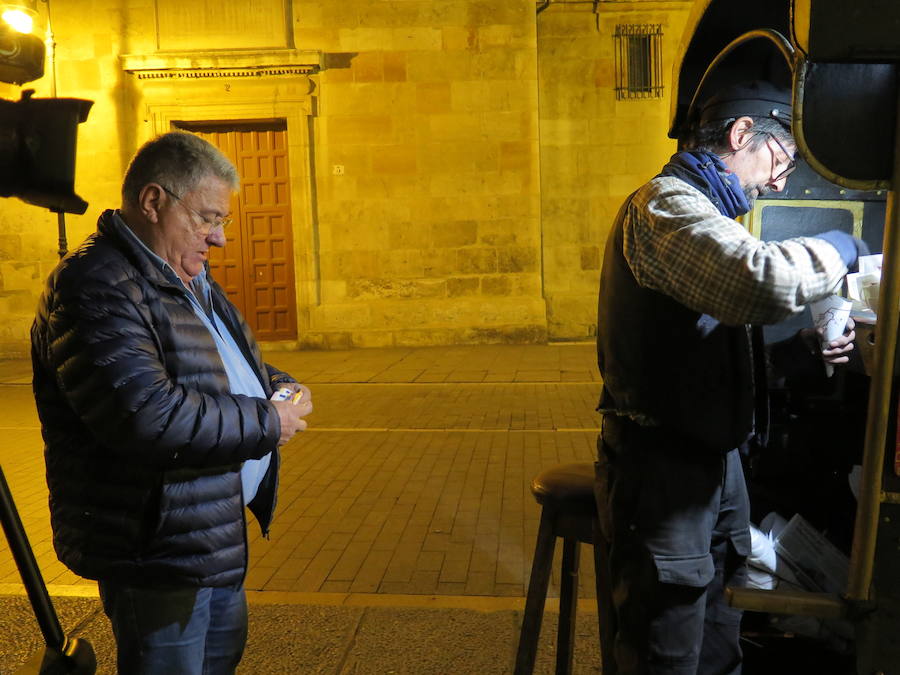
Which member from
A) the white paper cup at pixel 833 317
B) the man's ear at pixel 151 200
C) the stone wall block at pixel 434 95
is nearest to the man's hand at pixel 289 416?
the man's ear at pixel 151 200

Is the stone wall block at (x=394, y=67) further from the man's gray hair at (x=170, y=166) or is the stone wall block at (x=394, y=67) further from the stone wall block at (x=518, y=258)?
the man's gray hair at (x=170, y=166)

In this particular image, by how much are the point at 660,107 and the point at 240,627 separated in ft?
39.0

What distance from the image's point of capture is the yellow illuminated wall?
1137 cm

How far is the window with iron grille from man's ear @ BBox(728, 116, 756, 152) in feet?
36.0

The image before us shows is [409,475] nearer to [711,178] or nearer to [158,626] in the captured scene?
[158,626]

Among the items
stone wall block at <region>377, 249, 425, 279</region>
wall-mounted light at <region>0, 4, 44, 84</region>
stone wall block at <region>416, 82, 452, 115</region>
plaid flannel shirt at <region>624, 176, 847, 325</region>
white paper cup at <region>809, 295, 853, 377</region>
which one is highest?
stone wall block at <region>416, 82, 452, 115</region>

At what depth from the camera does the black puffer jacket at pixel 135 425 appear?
1.61 m

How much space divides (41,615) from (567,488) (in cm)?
151

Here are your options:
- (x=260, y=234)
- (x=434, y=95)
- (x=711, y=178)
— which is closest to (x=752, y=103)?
(x=711, y=178)

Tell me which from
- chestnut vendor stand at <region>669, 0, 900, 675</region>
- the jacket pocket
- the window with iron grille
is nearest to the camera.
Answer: chestnut vendor stand at <region>669, 0, 900, 675</region>

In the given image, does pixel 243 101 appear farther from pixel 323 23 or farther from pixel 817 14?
pixel 817 14

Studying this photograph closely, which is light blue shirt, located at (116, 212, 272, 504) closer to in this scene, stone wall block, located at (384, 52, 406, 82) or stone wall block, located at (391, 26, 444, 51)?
stone wall block, located at (384, 52, 406, 82)

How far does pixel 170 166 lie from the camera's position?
178 cm

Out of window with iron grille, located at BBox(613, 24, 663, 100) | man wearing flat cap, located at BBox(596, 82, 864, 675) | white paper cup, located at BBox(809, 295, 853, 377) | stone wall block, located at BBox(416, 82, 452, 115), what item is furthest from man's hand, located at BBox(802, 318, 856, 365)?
window with iron grille, located at BBox(613, 24, 663, 100)
